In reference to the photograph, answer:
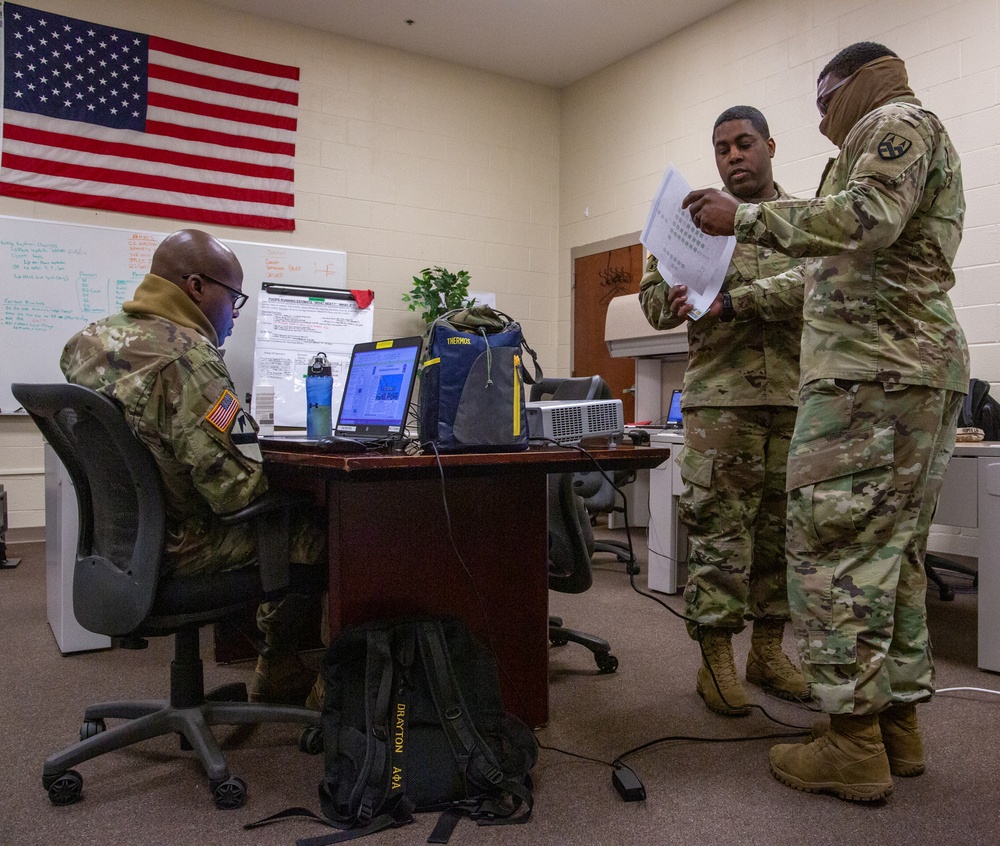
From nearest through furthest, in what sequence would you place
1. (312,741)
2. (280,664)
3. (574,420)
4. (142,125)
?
(312,741) → (574,420) → (280,664) → (142,125)

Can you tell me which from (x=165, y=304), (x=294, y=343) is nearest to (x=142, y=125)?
(x=294, y=343)

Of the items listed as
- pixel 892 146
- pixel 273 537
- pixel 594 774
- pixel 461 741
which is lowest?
pixel 594 774

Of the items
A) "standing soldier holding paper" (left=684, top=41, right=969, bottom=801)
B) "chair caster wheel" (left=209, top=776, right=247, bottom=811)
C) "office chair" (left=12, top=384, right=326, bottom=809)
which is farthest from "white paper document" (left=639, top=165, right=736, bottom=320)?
"chair caster wheel" (left=209, top=776, right=247, bottom=811)

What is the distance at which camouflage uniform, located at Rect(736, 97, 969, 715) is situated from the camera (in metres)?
1.37

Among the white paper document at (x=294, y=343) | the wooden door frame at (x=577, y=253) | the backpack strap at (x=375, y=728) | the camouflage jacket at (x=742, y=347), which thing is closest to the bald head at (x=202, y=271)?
Result: the backpack strap at (x=375, y=728)

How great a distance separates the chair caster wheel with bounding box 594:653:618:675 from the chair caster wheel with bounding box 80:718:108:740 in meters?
1.29

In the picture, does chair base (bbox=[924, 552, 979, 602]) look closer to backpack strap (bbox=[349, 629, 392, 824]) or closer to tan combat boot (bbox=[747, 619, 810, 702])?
tan combat boot (bbox=[747, 619, 810, 702])

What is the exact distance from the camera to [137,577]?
145 cm

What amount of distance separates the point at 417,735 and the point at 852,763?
82 centimetres

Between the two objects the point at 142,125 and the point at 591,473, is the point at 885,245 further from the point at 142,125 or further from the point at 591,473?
the point at 142,125

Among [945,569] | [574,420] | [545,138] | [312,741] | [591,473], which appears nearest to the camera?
[312,741]

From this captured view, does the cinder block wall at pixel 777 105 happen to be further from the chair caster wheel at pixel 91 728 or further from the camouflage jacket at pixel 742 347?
the chair caster wheel at pixel 91 728

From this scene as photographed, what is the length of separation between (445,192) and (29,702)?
4188 mm

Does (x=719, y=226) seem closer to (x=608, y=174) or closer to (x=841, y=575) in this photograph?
(x=841, y=575)
